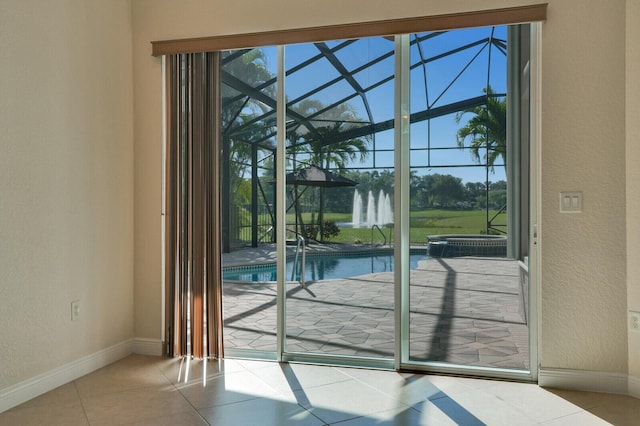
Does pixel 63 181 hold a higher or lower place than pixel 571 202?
higher

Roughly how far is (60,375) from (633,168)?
3.56 m

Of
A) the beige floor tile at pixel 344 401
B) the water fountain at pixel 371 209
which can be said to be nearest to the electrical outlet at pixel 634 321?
the beige floor tile at pixel 344 401

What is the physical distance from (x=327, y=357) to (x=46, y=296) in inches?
71.0

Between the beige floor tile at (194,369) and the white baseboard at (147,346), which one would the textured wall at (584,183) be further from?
the white baseboard at (147,346)

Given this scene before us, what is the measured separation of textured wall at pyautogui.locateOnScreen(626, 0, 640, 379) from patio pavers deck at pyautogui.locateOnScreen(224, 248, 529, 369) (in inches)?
23.3

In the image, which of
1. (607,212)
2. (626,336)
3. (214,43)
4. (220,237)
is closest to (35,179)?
(220,237)

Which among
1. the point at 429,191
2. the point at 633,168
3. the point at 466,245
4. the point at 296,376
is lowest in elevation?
the point at 296,376

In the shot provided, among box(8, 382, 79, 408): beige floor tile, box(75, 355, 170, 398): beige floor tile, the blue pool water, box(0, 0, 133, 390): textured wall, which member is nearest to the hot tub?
the blue pool water

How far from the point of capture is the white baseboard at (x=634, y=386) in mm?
2815

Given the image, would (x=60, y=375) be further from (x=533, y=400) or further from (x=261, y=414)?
(x=533, y=400)

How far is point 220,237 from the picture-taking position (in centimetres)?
354

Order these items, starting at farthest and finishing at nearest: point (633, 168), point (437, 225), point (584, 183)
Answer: point (437, 225)
point (584, 183)
point (633, 168)

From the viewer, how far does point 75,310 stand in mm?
3174

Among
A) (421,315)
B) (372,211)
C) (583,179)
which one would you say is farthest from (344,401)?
(583,179)
